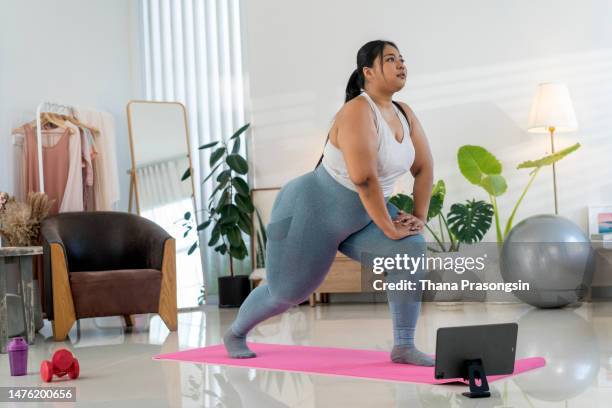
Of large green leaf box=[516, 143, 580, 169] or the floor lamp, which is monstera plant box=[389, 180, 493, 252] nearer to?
large green leaf box=[516, 143, 580, 169]

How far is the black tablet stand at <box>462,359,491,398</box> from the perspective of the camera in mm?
2584

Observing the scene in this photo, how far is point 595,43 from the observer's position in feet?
20.9

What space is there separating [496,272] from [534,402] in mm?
3999

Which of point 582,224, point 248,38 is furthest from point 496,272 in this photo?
point 248,38

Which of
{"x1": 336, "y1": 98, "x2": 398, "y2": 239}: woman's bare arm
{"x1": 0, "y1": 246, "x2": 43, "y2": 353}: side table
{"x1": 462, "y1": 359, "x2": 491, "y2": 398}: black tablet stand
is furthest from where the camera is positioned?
{"x1": 0, "y1": 246, "x2": 43, "y2": 353}: side table

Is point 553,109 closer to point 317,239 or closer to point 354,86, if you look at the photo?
point 354,86

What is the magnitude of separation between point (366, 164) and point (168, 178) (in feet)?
13.9

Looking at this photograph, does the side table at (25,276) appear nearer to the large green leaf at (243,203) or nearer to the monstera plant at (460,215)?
the large green leaf at (243,203)

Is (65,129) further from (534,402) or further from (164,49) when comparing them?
(534,402)

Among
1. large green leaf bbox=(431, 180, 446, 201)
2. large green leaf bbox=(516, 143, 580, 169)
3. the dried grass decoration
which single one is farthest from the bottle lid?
large green leaf bbox=(516, 143, 580, 169)

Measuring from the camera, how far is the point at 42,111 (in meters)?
6.09

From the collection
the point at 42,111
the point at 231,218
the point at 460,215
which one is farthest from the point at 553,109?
the point at 42,111

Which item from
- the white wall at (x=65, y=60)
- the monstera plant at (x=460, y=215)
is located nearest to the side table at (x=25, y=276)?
the white wall at (x=65, y=60)

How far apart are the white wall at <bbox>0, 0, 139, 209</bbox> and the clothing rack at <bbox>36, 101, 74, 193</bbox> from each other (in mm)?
117
